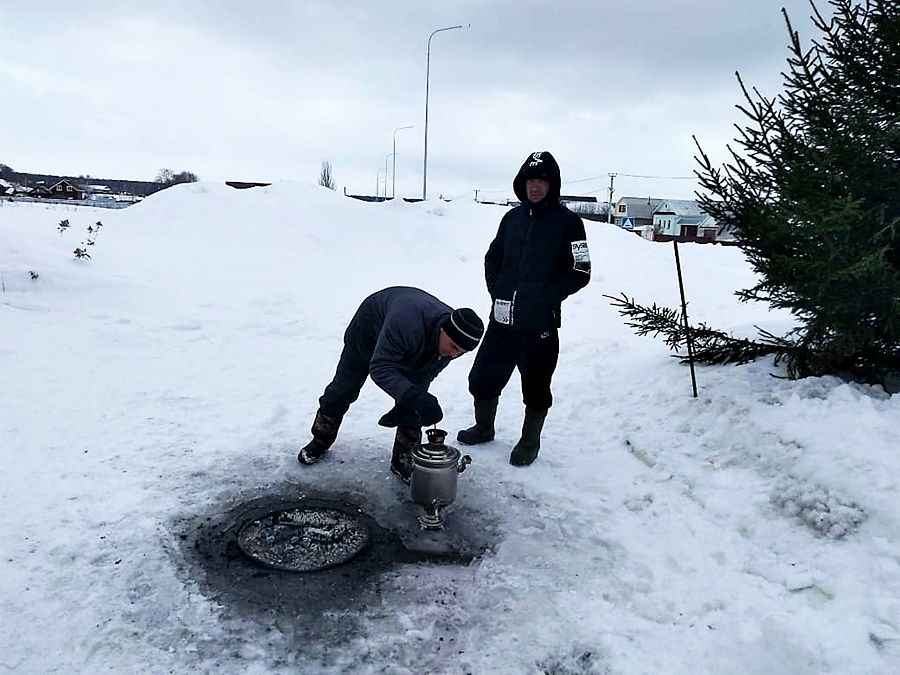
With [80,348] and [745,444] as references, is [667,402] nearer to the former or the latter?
[745,444]

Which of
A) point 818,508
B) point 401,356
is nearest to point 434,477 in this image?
point 401,356

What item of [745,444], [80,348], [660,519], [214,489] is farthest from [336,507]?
[80,348]

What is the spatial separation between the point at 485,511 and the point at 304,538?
1.15 meters

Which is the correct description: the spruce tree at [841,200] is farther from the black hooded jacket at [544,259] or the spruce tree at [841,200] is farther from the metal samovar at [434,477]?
the metal samovar at [434,477]

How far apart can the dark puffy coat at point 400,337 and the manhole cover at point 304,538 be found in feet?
2.87

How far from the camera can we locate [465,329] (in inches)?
144

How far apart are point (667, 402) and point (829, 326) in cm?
144

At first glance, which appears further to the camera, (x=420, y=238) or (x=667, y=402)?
(x=420, y=238)

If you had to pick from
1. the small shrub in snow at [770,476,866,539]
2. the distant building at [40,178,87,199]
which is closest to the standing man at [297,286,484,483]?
the small shrub in snow at [770,476,866,539]

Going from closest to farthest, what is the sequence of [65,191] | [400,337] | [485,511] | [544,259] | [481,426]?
[400,337], [485,511], [544,259], [481,426], [65,191]

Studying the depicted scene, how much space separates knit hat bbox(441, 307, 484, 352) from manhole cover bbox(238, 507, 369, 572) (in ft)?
4.21

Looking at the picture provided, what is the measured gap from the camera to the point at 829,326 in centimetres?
446

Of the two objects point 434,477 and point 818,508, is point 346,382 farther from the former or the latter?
point 818,508

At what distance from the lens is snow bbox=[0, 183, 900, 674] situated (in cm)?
275
